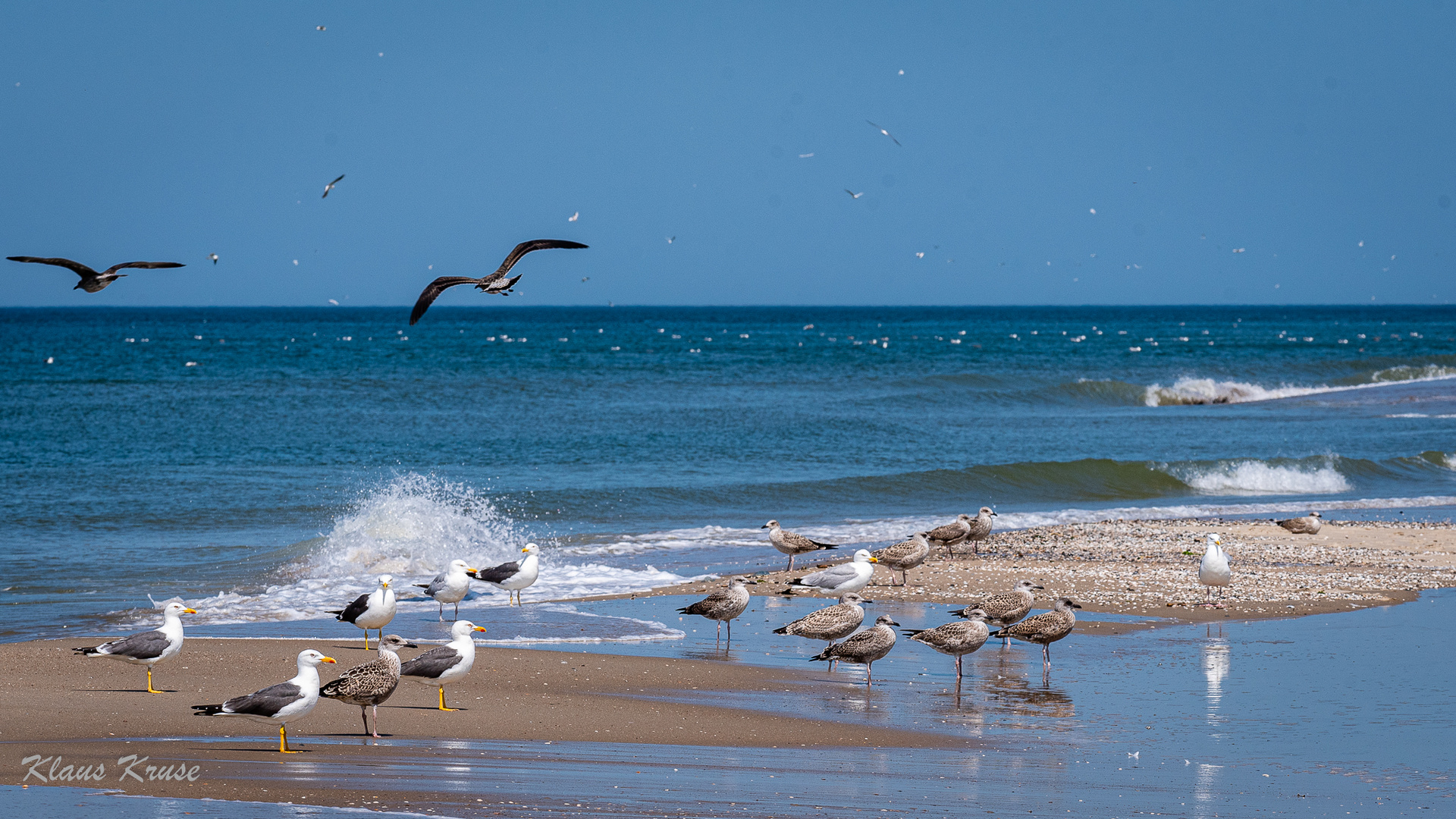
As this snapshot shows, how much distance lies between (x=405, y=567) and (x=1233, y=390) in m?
42.3

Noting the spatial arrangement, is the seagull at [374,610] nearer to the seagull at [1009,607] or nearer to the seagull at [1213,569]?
the seagull at [1009,607]

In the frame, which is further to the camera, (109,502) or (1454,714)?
(109,502)

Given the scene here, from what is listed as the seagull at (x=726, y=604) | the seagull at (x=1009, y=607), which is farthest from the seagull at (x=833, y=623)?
the seagull at (x=1009, y=607)

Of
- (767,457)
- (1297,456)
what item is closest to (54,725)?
(767,457)

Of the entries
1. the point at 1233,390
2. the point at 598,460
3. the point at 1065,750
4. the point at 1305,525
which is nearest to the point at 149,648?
the point at 1065,750

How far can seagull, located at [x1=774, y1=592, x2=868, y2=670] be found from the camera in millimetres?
10953

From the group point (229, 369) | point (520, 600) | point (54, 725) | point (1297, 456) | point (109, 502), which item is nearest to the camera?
point (54, 725)

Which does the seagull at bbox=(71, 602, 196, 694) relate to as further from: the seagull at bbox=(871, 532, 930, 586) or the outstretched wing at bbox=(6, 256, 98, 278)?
the seagull at bbox=(871, 532, 930, 586)

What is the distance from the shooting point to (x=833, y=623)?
11000 mm

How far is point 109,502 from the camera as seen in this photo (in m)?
21.7

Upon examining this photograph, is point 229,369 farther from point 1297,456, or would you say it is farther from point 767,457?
point 1297,456

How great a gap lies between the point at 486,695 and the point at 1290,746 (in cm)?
532

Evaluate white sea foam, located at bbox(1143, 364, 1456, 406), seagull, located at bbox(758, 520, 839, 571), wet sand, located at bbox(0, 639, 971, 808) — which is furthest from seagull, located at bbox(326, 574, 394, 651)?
white sea foam, located at bbox(1143, 364, 1456, 406)

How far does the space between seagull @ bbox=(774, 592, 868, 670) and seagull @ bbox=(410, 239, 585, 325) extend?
3.68 meters
